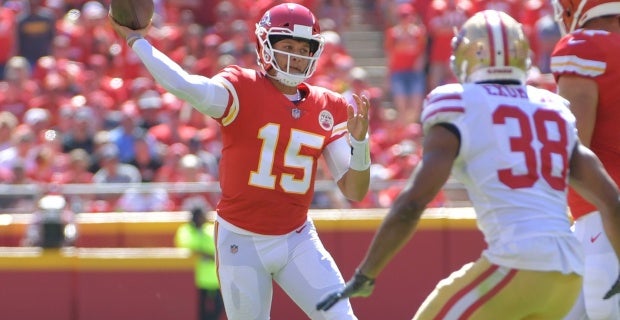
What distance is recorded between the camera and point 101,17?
43.2ft

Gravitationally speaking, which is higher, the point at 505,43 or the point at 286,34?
the point at 505,43

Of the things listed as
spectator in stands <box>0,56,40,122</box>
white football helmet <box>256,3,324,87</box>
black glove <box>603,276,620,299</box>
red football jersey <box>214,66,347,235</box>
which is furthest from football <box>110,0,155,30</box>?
spectator in stands <box>0,56,40,122</box>

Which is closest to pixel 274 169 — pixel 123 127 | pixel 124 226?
pixel 124 226

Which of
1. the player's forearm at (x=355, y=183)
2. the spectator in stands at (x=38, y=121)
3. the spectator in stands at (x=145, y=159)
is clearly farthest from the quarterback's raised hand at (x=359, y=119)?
the spectator in stands at (x=38, y=121)

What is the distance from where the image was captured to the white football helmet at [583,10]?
17.8 ft

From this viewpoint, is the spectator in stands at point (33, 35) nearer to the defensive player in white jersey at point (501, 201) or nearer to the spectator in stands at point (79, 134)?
the spectator in stands at point (79, 134)

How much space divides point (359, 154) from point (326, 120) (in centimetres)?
29

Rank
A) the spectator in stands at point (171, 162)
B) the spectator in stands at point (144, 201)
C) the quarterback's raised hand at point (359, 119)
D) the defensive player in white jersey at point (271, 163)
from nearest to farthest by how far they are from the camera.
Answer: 1. the quarterback's raised hand at point (359, 119)
2. the defensive player in white jersey at point (271, 163)
3. the spectator in stands at point (144, 201)
4. the spectator in stands at point (171, 162)

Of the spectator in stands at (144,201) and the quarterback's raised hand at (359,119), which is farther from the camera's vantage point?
the spectator in stands at (144,201)

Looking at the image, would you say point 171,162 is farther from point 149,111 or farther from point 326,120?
point 326,120

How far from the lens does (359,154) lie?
18.4ft

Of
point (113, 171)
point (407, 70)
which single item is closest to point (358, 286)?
point (113, 171)

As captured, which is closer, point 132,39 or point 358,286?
point 358,286

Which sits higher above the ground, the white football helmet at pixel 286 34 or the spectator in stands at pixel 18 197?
the white football helmet at pixel 286 34
